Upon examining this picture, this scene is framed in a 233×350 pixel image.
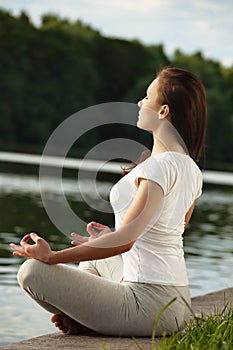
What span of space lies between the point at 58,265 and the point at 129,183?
0.45 metres

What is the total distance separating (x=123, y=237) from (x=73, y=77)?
6840cm

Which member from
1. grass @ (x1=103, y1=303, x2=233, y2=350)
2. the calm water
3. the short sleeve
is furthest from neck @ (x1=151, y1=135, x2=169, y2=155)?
the calm water

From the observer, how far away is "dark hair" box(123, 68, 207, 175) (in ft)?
13.6

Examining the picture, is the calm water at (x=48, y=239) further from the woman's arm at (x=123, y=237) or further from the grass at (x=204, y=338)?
the grass at (x=204, y=338)

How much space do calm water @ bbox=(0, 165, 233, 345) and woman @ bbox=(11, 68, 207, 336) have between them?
122 cm

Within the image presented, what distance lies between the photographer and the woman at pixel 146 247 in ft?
13.2

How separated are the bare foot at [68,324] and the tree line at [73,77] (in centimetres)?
5568

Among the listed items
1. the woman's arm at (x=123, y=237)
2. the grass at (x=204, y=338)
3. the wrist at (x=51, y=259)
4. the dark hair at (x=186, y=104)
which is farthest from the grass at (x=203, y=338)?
the dark hair at (x=186, y=104)

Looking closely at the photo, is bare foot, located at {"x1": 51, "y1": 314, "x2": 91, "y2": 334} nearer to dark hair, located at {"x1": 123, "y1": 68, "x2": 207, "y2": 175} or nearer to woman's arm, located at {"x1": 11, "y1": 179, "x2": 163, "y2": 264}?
woman's arm, located at {"x1": 11, "y1": 179, "x2": 163, "y2": 264}

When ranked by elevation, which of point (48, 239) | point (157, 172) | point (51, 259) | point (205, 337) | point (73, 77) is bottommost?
point (73, 77)

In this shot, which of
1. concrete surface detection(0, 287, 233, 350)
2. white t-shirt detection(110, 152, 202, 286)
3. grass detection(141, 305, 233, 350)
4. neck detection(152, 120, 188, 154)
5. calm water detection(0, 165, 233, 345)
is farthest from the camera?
calm water detection(0, 165, 233, 345)

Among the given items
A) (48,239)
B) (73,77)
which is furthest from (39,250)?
(73,77)

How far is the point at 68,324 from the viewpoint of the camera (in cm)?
427

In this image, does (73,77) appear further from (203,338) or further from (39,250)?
(203,338)
